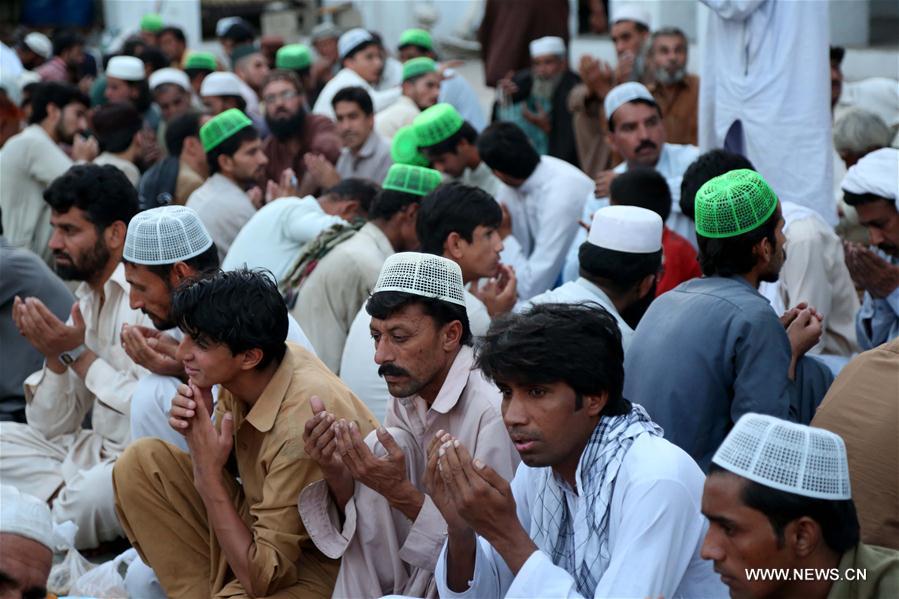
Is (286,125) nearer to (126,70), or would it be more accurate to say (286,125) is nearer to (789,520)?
(126,70)

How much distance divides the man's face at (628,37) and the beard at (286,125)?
250cm

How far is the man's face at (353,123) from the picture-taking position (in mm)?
7656

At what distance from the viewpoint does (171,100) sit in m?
10.1

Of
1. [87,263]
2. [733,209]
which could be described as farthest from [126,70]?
[733,209]

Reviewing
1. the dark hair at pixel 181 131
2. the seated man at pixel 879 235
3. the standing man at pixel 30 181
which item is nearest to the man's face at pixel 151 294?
the seated man at pixel 879 235

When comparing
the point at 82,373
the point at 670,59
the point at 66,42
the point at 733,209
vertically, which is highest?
the point at 733,209

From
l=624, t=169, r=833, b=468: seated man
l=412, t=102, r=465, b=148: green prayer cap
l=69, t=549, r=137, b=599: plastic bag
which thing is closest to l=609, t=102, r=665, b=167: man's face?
l=412, t=102, r=465, b=148: green prayer cap

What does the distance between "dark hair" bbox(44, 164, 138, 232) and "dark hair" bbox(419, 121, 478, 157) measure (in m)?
2.03

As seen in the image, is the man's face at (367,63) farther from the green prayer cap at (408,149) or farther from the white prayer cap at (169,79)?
the green prayer cap at (408,149)

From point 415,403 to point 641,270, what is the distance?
1034mm

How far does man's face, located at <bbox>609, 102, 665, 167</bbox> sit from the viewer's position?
6121 millimetres

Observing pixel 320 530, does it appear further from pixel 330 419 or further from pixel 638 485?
pixel 638 485

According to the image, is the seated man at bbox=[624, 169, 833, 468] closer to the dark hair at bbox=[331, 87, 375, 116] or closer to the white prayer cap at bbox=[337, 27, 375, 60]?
the dark hair at bbox=[331, 87, 375, 116]

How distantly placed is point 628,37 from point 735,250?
220 inches
